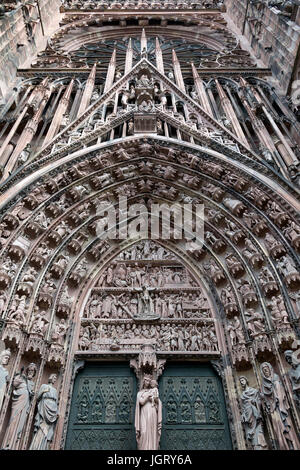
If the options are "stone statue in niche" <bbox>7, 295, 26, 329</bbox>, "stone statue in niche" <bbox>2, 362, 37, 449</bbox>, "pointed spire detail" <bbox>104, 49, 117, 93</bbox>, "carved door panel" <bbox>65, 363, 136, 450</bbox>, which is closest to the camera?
"stone statue in niche" <bbox>2, 362, 37, 449</bbox>

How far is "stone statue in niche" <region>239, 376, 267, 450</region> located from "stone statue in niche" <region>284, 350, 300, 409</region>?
52 cm

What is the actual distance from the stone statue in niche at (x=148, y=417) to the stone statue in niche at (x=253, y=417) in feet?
3.86

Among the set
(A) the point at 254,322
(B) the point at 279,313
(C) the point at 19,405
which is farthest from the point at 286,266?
(C) the point at 19,405

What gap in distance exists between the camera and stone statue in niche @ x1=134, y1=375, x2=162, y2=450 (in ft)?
16.5

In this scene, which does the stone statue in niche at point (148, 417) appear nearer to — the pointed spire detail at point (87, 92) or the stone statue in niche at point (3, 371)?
the stone statue in niche at point (3, 371)

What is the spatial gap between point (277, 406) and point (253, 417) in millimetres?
378

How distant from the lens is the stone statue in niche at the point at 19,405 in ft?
15.5

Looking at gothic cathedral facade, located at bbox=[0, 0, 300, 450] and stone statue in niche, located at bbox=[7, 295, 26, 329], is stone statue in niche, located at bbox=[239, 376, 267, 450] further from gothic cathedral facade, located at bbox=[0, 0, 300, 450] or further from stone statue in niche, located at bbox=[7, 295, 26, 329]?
stone statue in niche, located at bbox=[7, 295, 26, 329]

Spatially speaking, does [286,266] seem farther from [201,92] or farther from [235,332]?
[201,92]

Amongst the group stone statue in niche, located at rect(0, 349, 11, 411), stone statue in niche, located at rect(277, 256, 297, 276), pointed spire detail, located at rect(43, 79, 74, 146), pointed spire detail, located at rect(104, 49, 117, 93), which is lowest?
stone statue in niche, located at rect(0, 349, 11, 411)

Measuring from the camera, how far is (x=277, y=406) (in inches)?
198

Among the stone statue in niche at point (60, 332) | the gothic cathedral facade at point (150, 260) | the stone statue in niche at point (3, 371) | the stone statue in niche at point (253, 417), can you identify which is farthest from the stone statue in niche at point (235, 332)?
the stone statue in niche at point (3, 371)

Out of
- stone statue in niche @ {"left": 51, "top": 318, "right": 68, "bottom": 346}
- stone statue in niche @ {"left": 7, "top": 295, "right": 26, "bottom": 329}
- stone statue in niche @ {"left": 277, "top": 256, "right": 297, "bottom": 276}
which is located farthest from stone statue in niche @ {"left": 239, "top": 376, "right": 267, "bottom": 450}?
stone statue in niche @ {"left": 7, "top": 295, "right": 26, "bottom": 329}
